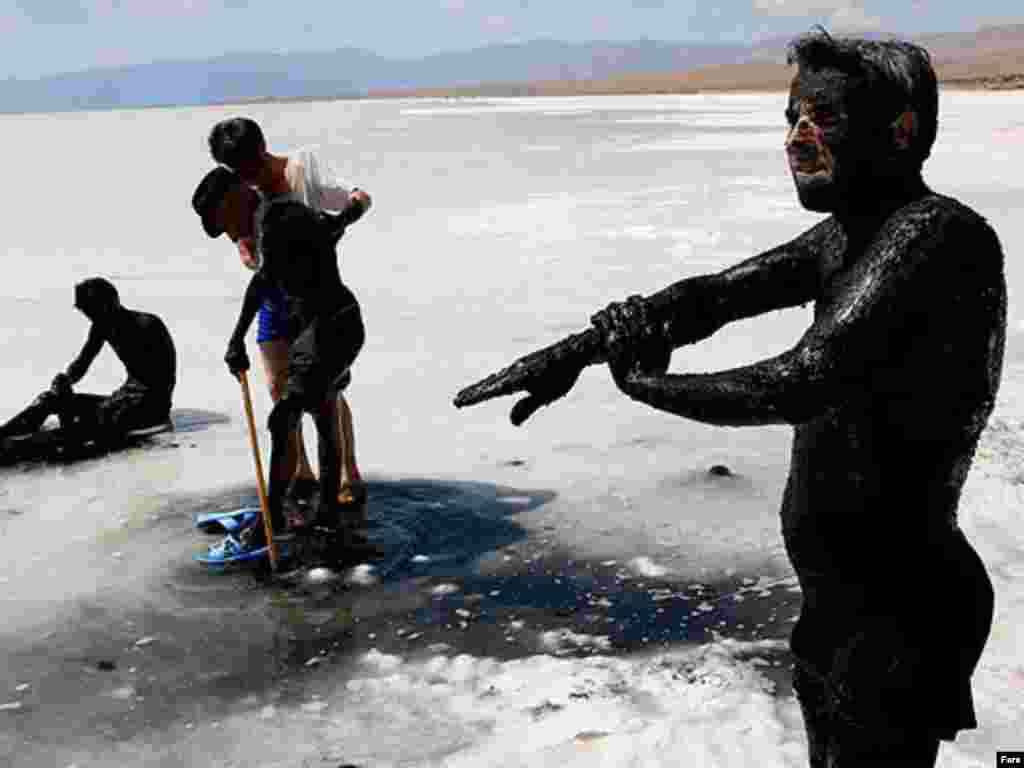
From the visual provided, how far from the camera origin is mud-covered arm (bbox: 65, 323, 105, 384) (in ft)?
23.6

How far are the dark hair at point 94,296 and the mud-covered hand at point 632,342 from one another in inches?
224

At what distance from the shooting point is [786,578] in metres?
4.96

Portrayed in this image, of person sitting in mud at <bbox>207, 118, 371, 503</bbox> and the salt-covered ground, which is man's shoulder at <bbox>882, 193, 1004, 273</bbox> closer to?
the salt-covered ground

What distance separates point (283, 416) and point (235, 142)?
1.18 metres

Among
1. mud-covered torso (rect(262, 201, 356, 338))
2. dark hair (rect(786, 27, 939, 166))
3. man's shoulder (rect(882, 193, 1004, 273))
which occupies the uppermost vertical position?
dark hair (rect(786, 27, 939, 166))

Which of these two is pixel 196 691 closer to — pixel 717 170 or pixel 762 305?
pixel 762 305

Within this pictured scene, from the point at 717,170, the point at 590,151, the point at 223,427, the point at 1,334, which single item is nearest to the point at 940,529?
the point at 223,427

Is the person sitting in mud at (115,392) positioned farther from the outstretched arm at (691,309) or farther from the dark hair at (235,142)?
the outstretched arm at (691,309)

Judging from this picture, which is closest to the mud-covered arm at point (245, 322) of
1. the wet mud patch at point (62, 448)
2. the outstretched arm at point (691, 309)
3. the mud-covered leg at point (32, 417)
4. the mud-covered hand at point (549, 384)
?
the wet mud patch at point (62, 448)

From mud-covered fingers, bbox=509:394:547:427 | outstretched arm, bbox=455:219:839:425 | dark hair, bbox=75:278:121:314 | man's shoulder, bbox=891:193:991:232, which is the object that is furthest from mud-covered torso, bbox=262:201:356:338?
man's shoulder, bbox=891:193:991:232

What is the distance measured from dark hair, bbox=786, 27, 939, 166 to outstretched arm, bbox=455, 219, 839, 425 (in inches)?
12.6

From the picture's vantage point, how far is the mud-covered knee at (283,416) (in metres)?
5.31

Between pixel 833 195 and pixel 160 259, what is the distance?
47.3 feet

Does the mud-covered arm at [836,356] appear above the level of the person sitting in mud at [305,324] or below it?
above
